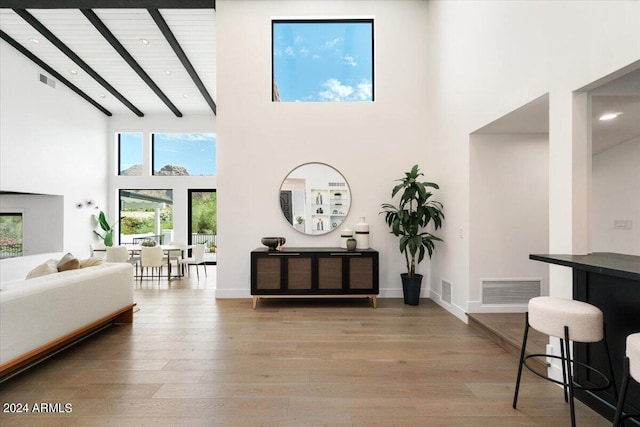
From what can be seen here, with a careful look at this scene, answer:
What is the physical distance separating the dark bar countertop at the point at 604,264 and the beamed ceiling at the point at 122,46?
5.82 m

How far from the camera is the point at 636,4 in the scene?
6.13ft

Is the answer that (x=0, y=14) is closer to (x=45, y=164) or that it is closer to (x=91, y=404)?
(x=45, y=164)

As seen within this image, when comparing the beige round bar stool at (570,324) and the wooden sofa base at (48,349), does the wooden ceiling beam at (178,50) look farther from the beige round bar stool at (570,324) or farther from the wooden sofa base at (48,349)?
the beige round bar stool at (570,324)

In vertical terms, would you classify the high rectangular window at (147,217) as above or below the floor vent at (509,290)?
above

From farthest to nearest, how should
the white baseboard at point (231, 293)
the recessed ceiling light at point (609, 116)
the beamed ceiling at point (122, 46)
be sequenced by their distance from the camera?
1. the beamed ceiling at point (122, 46)
2. the white baseboard at point (231, 293)
3. the recessed ceiling light at point (609, 116)

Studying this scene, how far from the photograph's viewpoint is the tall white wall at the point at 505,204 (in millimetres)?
3865

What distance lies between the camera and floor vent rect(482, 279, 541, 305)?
3912 mm

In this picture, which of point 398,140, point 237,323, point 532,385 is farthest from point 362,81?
point 532,385

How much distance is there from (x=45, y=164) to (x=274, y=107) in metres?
5.52

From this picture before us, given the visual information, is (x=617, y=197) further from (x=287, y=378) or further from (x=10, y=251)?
(x=10, y=251)

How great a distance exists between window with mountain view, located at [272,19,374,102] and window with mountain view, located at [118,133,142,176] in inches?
230

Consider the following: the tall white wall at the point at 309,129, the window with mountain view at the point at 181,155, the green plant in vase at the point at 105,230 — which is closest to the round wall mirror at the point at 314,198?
the tall white wall at the point at 309,129

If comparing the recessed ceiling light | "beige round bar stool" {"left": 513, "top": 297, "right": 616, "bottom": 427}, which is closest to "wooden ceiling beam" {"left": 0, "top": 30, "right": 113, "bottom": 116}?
"beige round bar stool" {"left": 513, "top": 297, "right": 616, "bottom": 427}

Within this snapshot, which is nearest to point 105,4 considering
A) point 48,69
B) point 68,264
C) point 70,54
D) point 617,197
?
A: point 70,54
